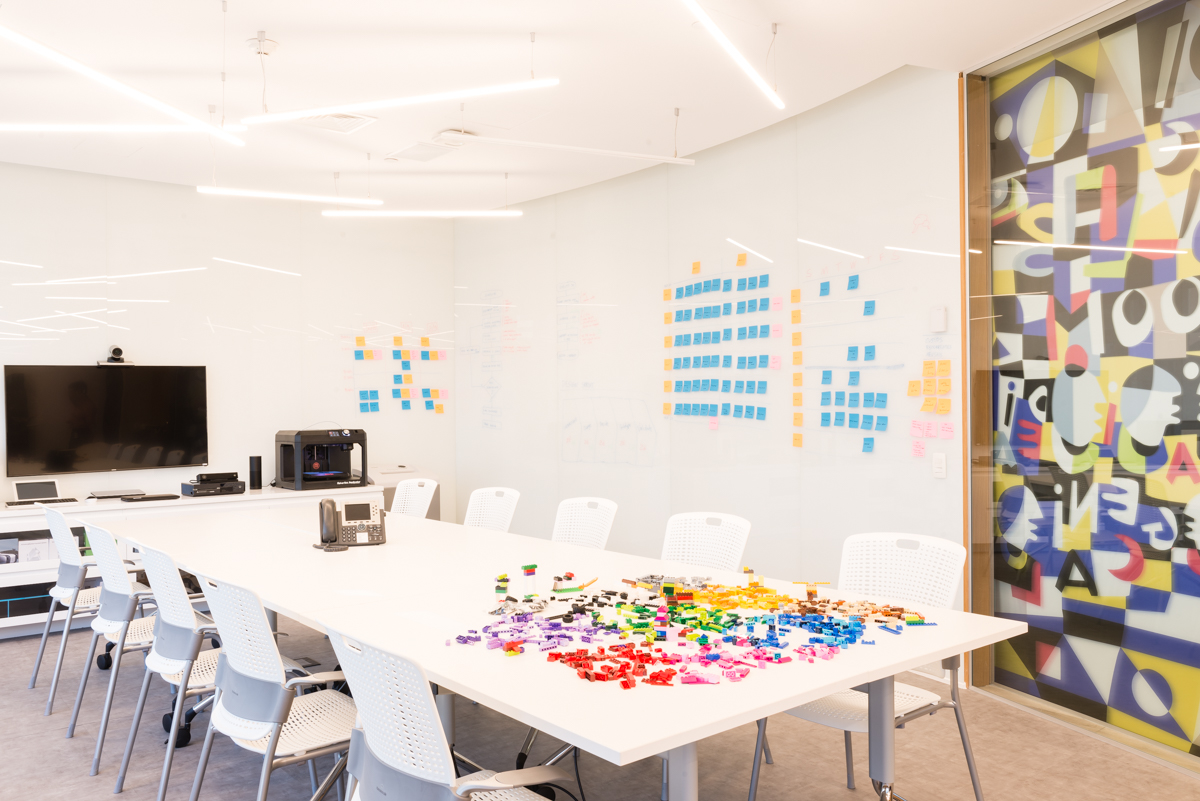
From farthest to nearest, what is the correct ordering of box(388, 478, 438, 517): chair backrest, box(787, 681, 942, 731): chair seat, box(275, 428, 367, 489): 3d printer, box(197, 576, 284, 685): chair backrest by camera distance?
box(275, 428, 367, 489): 3d printer, box(388, 478, 438, 517): chair backrest, box(787, 681, 942, 731): chair seat, box(197, 576, 284, 685): chair backrest

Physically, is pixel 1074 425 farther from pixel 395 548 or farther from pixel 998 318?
pixel 395 548

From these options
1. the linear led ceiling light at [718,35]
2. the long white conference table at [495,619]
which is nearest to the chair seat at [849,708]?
the long white conference table at [495,619]

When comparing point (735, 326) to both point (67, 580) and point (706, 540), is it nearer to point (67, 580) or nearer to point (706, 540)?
point (706, 540)

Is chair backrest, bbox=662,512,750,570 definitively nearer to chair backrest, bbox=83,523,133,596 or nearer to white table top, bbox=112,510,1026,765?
white table top, bbox=112,510,1026,765

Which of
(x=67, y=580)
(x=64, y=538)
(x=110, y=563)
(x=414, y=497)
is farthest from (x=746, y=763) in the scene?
(x=67, y=580)

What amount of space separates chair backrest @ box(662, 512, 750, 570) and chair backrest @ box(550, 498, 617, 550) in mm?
429

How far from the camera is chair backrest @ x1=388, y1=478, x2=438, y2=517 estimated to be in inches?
200

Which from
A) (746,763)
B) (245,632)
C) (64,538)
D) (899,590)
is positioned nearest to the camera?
(245,632)

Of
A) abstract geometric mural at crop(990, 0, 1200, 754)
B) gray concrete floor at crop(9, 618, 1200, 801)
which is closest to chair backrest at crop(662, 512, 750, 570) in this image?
gray concrete floor at crop(9, 618, 1200, 801)

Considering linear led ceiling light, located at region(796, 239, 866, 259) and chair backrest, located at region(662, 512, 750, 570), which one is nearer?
chair backrest, located at region(662, 512, 750, 570)

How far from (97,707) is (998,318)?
182 inches

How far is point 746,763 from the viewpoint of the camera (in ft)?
10.4

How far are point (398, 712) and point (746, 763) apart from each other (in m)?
→ 1.91

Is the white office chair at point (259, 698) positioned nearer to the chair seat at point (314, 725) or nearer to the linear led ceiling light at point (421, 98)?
the chair seat at point (314, 725)
